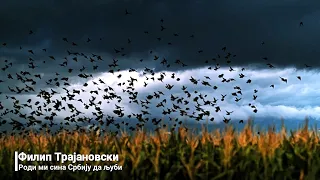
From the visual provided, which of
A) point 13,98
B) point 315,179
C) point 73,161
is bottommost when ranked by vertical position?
point 315,179

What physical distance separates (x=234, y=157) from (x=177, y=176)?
99 cm

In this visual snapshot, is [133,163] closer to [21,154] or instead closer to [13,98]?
[21,154]

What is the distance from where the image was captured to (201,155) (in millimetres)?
8484

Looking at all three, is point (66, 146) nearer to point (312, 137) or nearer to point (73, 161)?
point (73, 161)

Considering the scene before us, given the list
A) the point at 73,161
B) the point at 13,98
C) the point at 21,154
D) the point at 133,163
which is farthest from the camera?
the point at 13,98

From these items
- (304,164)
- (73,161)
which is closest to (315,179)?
(304,164)

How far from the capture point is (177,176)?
26.8 ft

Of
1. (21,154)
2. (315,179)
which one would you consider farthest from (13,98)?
(315,179)

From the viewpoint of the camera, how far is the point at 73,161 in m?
8.90

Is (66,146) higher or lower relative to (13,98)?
lower

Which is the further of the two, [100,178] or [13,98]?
[13,98]

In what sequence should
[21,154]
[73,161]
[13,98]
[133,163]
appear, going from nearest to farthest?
[133,163] → [73,161] → [21,154] → [13,98]

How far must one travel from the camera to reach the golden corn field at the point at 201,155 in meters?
7.94

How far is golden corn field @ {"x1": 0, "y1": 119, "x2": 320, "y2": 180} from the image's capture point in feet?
26.0
